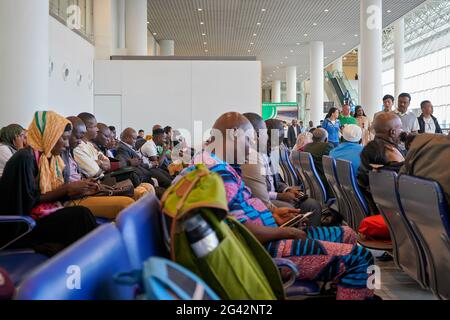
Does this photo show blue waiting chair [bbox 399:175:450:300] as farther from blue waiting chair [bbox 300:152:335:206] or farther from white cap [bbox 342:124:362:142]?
white cap [bbox 342:124:362:142]

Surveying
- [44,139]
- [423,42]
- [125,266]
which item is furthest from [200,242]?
[423,42]

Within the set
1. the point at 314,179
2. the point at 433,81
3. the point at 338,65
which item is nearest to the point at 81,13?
the point at 314,179

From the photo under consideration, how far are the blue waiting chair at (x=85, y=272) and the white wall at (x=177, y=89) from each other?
14.8 meters

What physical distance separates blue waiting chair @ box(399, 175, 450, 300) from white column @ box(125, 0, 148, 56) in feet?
55.7

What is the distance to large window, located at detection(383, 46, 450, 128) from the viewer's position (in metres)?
23.7

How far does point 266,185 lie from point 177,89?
12.8m

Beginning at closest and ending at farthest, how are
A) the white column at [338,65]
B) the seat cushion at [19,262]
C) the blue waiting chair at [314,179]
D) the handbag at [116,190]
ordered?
1. the seat cushion at [19,262]
2. the handbag at [116,190]
3. the blue waiting chair at [314,179]
4. the white column at [338,65]

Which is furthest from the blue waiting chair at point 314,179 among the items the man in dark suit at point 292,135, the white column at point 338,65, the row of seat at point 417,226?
the white column at point 338,65

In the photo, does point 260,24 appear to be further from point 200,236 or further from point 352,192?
point 200,236

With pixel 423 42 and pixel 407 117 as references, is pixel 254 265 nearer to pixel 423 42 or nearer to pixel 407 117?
pixel 407 117

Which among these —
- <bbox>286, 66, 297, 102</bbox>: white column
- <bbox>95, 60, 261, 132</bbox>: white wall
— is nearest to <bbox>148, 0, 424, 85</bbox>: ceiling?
<bbox>95, 60, 261, 132</bbox>: white wall

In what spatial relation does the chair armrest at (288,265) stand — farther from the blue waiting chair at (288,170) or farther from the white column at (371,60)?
the white column at (371,60)

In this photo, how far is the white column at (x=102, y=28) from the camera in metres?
16.9

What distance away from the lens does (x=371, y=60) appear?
16312mm
